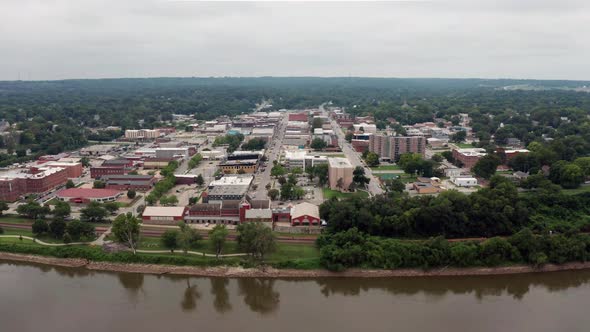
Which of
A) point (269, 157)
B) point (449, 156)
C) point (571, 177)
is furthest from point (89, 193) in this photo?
point (571, 177)

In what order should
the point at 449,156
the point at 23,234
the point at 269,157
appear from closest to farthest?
the point at 23,234
the point at 449,156
the point at 269,157

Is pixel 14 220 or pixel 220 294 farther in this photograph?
pixel 14 220

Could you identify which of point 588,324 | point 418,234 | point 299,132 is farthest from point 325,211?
point 299,132

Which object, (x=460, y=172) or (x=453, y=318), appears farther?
(x=460, y=172)

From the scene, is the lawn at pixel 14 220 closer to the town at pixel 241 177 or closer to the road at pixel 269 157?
the town at pixel 241 177

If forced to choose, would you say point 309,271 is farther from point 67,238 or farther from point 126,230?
point 67,238

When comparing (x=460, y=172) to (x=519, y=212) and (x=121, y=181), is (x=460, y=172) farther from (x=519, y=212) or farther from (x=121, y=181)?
(x=121, y=181)
